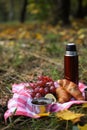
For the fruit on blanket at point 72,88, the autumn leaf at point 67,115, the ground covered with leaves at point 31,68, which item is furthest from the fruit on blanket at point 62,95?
the autumn leaf at point 67,115

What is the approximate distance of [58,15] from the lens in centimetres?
1083

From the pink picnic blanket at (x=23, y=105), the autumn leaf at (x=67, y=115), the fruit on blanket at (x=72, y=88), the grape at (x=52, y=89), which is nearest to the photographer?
the autumn leaf at (x=67, y=115)

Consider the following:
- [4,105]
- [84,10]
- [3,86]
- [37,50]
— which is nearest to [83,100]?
[4,105]

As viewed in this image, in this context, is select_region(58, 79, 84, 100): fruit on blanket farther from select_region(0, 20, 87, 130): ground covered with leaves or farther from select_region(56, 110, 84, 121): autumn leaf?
select_region(56, 110, 84, 121): autumn leaf

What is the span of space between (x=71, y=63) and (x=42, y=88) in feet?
1.16

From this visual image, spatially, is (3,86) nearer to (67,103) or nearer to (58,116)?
(67,103)

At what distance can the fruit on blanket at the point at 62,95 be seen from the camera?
2969 mm

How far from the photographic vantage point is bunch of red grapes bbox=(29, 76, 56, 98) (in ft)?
9.91

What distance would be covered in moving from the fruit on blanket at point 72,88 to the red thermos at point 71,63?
0.37 ft

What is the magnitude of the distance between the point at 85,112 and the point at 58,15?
8.22m

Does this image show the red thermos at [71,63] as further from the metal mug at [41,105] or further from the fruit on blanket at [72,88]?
the metal mug at [41,105]

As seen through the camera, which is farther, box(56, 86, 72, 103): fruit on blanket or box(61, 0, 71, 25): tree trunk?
box(61, 0, 71, 25): tree trunk

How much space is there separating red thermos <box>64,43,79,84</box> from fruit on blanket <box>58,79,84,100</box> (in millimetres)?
114

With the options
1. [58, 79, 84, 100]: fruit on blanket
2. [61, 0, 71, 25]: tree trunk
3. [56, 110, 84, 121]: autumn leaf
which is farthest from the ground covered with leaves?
[61, 0, 71, 25]: tree trunk
